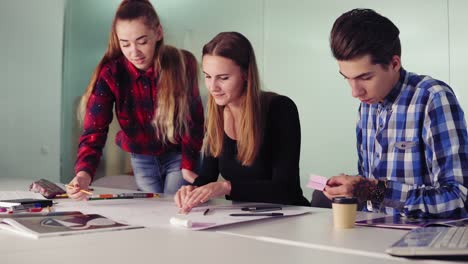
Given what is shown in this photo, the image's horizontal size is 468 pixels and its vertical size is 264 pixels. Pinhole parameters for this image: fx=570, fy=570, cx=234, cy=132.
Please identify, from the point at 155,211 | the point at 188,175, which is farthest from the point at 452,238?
the point at 188,175

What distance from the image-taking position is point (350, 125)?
8.79 ft

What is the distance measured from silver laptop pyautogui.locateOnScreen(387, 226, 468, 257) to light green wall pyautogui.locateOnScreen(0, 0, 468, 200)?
4.70ft

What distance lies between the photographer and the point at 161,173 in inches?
108

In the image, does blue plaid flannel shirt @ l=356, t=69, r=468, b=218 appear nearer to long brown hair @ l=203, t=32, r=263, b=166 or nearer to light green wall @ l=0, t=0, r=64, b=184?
long brown hair @ l=203, t=32, r=263, b=166

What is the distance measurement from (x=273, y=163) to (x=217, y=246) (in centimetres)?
106

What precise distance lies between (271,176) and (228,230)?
2.89 ft

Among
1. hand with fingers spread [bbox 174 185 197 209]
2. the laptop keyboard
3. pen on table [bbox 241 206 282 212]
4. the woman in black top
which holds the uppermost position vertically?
the woman in black top

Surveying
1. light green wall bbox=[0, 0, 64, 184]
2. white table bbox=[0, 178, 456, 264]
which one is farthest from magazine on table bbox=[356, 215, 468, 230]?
light green wall bbox=[0, 0, 64, 184]

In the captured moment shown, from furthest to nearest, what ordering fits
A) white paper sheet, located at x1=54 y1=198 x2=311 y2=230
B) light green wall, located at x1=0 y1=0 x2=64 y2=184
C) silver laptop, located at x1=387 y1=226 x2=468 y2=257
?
light green wall, located at x1=0 y1=0 x2=64 y2=184 < white paper sheet, located at x1=54 y1=198 x2=311 y2=230 < silver laptop, located at x1=387 y1=226 x2=468 y2=257

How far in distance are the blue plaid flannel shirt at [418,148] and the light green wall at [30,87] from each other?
8.42 feet

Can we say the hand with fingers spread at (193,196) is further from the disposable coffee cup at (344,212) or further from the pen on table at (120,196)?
the disposable coffee cup at (344,212)

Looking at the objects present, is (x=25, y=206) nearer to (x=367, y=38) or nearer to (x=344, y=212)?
(x=344, y=212)

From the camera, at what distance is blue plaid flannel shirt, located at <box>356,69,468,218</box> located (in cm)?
147

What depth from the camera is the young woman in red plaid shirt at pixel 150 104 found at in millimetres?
2721
